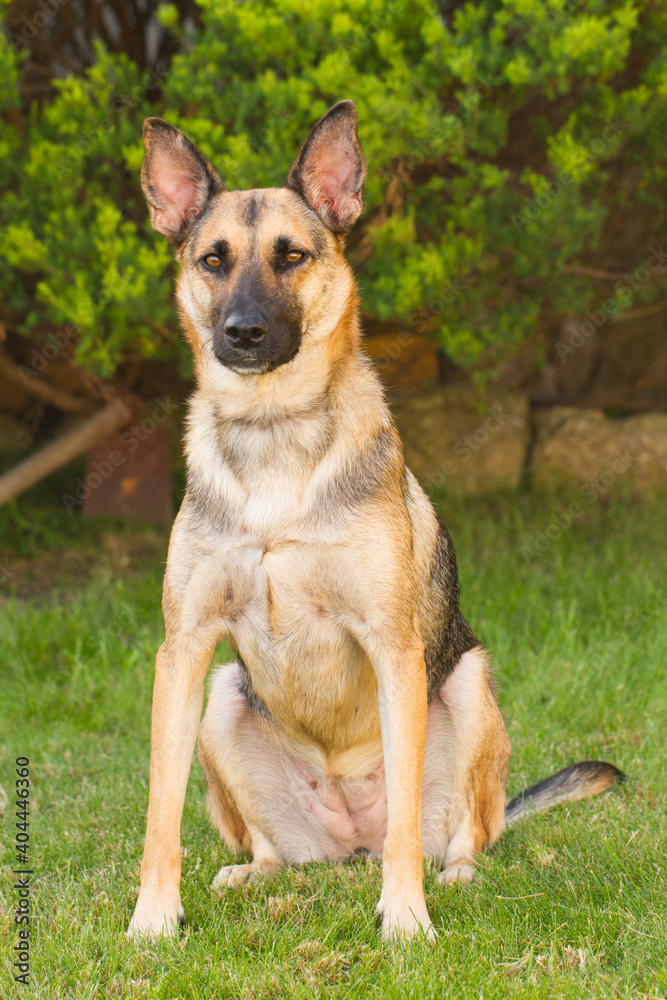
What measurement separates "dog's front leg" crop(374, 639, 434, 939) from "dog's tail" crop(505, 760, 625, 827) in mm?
893

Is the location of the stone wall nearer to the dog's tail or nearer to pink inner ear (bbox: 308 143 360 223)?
the dog's tail

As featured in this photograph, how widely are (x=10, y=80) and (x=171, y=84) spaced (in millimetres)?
887

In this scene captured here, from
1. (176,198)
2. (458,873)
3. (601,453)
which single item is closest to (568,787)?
(458,873)

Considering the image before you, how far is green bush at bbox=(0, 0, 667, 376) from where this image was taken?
15.7 ft

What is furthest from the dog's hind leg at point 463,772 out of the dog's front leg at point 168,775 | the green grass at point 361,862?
the dog's front leg at point 168,775

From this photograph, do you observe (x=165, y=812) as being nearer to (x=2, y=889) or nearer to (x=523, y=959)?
(x=2, y=889)

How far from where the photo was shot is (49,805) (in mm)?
3857

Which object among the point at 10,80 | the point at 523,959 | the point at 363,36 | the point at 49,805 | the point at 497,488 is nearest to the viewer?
the point at 523,959

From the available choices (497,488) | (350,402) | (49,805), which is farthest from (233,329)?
(497,488)

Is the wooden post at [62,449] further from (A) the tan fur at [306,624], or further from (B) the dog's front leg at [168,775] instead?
(B) the dog's front leg at [168,775]

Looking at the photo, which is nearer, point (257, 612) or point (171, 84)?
point (257, 612)

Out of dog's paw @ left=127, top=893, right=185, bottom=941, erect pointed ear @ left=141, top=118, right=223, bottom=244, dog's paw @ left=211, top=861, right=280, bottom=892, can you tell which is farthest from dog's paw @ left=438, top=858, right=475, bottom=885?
erect pointed ear @ left=141, top=118, right=223, bottom=244

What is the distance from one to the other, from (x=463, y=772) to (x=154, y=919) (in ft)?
3.62

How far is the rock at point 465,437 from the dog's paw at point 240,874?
4862 millimetres
